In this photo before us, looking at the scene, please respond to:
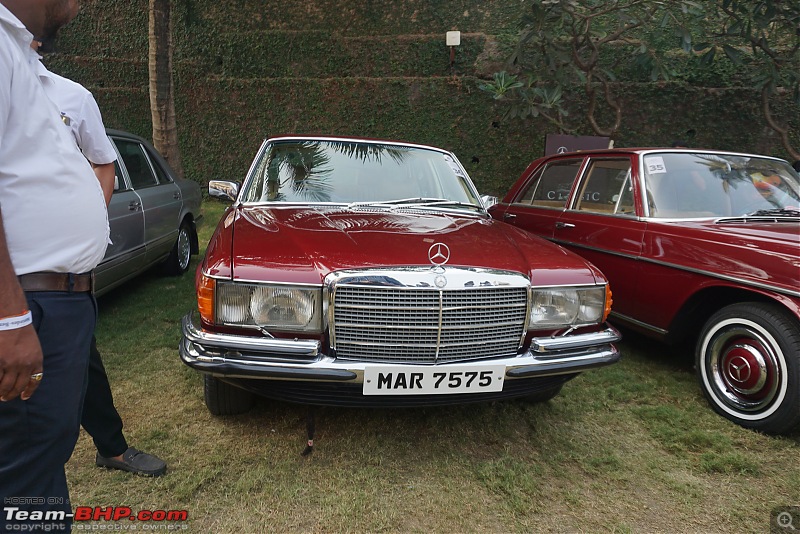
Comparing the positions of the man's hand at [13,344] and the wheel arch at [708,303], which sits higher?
the man's hand at [13,344]

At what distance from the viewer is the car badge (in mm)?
2100

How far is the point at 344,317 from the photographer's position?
79.6 inches

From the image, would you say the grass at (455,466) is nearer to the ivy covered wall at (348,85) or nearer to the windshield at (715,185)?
the windshield at (715,185)

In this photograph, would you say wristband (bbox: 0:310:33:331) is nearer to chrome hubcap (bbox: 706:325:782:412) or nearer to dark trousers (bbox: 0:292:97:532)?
dark trousers (bbox: 0:292:97:532)

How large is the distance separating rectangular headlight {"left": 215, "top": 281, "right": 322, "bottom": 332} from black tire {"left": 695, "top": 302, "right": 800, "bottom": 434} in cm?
244

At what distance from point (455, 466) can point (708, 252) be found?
79.9 inches

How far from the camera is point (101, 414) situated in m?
2.00

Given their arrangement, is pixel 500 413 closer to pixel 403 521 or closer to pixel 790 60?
pixel 403 521

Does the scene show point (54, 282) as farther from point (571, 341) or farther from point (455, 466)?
point (571, 341)

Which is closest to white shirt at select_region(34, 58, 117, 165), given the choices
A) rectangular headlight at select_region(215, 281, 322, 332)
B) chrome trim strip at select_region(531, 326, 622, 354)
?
rectangular headlight at select_region(215, 281, 322, 332)

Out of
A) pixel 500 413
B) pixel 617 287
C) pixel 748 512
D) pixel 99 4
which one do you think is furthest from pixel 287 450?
pixel 99 4

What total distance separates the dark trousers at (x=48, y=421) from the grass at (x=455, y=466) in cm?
80

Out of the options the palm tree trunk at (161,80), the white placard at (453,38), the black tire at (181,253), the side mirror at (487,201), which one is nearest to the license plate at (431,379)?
the side mirror at (487,201)

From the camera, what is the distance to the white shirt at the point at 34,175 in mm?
1050
